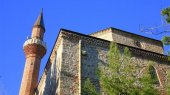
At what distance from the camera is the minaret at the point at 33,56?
15.7m

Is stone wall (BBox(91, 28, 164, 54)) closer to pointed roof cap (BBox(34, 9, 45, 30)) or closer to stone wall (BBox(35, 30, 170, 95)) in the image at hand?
stone wall (BBox(35, 30, 170, 95))

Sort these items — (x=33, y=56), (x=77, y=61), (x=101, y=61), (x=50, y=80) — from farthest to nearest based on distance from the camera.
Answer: (x=33, y=56) → (x=50, y=80) → (x=101, y=61) → (x=77, y=61)

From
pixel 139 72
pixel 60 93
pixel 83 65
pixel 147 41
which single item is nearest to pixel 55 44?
pixel 83 65

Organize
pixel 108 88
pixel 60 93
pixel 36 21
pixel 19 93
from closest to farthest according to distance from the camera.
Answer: pixel 108 88
pixel 60 93
pixel 19 93
pixel 36 21

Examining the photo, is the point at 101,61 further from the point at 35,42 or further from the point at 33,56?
the point at 35,42

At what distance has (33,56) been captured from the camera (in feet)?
55.5

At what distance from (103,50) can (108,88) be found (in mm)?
4161

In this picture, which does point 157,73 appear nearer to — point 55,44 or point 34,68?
point 55,44

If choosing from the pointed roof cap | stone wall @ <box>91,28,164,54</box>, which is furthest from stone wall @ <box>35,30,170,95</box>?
the pointed roof cap

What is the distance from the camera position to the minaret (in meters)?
15.7

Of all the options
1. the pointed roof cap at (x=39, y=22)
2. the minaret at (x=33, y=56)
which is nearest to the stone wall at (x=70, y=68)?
the minaret at (x=33, y=56)

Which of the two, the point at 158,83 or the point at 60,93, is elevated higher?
the point at 158,83

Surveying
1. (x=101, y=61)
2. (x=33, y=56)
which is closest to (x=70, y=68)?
(x=101, y=61)

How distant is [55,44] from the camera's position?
12914mm
